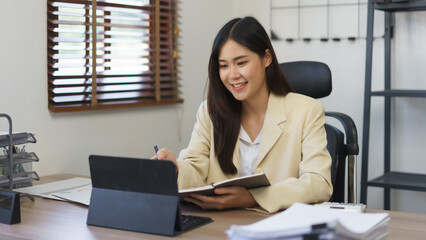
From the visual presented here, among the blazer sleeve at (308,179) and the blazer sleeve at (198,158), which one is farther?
the blazer sleeve at (198,158)

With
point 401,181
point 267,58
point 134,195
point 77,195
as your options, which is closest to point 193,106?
point 401,181

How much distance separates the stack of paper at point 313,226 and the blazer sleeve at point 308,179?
1.21 feet

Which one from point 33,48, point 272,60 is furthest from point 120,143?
point 272,60

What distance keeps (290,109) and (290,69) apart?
362 mm

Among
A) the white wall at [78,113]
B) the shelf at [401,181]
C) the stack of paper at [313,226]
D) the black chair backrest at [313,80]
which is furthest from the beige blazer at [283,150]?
the shelf at [401,181]

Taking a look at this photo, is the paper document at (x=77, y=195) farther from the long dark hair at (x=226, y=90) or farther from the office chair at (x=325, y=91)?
the office chair at (x=325, y=91)

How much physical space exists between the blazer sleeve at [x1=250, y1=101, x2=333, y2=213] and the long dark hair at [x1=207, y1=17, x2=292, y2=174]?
0.19 metres

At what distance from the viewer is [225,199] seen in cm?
167

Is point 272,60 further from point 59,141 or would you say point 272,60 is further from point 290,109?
point 59,141

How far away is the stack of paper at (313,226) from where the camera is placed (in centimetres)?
104

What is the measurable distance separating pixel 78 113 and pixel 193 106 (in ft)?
2.87

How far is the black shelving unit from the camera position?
2.96 meters

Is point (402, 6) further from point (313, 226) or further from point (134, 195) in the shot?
point (313, 226)

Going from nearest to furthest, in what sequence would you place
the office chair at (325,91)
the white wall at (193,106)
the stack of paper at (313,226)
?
1. the stack of paper at (313,226)
2. the office chair at (325,91)
3. the white wall at (193,106)
